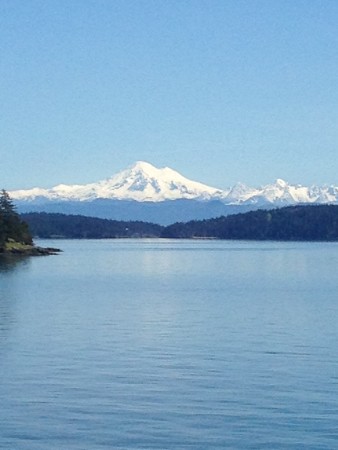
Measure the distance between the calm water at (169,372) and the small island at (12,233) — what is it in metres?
66.2

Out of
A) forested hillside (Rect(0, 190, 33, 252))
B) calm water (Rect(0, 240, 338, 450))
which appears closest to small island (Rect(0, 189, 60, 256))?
forested hillside (Rect(0, 190, 33, 252))

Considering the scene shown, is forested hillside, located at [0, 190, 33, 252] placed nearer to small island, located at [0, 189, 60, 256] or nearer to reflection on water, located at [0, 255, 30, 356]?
small island, located at [0, 189, 60, 256]

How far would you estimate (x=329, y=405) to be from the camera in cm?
2483

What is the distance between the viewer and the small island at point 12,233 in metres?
127

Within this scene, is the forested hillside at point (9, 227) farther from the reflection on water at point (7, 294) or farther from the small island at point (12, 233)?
the reflection on water at point (7, 294)

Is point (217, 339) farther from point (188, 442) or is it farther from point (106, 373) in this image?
point (188, 442)

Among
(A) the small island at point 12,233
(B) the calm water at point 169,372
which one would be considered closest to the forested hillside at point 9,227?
(A) the small island at point 12,233

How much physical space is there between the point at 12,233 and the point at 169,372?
10151 cm

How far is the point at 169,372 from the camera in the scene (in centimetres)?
3030

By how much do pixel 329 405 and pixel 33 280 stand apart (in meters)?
58.8

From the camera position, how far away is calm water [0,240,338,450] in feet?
73.0

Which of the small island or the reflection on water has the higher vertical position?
the small island

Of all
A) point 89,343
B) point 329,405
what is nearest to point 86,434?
point 329,405

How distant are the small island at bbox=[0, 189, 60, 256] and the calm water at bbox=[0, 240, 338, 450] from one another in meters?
66.2
